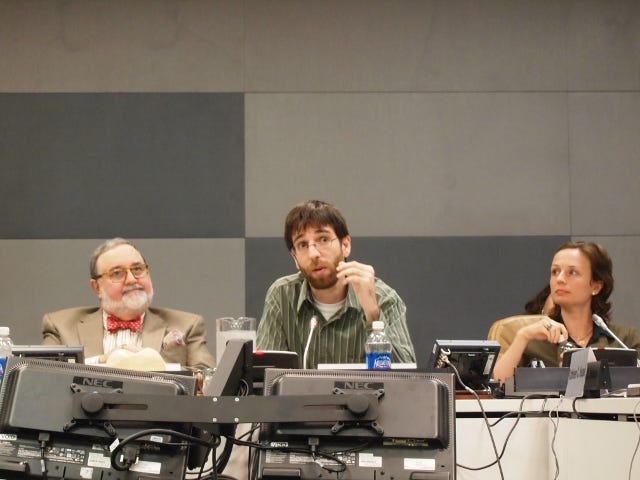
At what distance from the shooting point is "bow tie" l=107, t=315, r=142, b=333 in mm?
3879

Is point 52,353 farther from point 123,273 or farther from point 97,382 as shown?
point 123,273

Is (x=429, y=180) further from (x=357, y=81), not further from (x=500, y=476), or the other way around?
(x=500, y=476)

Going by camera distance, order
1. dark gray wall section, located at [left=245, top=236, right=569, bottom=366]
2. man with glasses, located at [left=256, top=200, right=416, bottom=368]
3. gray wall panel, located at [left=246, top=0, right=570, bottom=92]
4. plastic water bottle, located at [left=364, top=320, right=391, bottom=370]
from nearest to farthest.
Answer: plastic water bottle, located at [left=364, top=320, right=391, bottom=370], man with glasses, located at [left=256, top=200, right=416, bottom=368], dark gray wall section, located at [left=245, top=236, right=569, bottom=366], gray wall panel, located at [left=246, top=0, right=570, bottom=92]

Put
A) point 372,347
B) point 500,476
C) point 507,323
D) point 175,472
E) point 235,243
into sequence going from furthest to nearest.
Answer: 1. point 235,243
2. point 507,323
3. point 372,347
4. point 500,476
5. point 175,472

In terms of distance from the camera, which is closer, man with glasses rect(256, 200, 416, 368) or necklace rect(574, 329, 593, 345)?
man with glasses rect(256, 200, 416, 368)

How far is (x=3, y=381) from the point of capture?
187 centimetres

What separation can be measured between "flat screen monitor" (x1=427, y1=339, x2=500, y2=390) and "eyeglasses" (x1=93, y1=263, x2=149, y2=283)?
4.86ft

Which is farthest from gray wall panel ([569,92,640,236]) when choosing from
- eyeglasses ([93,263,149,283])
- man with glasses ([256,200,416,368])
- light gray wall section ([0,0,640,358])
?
eyeglasses ([93,263,149,283])

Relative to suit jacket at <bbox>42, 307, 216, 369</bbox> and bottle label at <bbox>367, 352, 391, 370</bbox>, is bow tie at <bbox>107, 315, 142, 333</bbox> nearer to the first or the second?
suit jacket at <bbox>42, 307, 216, 369</bbox>

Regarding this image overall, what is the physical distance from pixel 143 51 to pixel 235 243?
1.09 m

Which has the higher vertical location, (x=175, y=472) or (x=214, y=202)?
(x=214, y=202)

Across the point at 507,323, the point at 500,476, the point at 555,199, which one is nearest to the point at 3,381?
the point at 500,476

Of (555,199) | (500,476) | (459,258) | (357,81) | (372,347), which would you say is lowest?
(500,476)

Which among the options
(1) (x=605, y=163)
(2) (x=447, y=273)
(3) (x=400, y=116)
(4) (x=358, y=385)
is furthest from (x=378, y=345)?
(1) (x=605, y=163)
